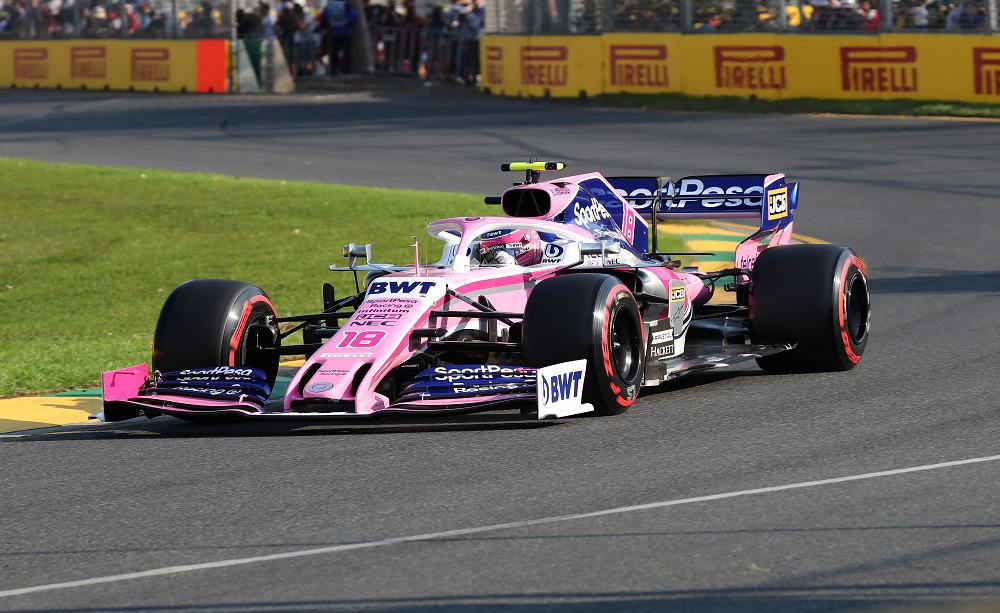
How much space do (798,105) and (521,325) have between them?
1950 centimetres

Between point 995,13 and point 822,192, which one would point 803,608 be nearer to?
point 822,192

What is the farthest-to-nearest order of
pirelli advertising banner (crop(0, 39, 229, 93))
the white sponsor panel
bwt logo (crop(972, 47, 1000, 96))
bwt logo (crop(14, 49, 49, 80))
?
bwt logo (crop(14, 49, 49, 80)), pirelli advertising banner (crop(0, 39, 229, 93)), bwt logo (crop(972, 47, 1000, 96)), the white sponsor panel

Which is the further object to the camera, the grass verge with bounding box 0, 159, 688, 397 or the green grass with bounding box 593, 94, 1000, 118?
the green grass with bounding box 593, 94, 1000, 118

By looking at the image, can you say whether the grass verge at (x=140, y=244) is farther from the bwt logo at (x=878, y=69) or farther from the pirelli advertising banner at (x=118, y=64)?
the pirelli advertising banner at (x=118, y=64)

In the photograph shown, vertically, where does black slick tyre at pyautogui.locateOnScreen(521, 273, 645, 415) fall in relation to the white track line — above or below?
above

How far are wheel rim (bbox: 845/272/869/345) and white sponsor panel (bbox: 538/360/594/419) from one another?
8.44 feet

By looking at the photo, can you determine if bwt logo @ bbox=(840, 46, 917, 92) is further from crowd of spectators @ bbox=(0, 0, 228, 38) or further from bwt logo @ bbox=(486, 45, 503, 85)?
crowd of spectators @ bbox=(0, 0, 228, 38)

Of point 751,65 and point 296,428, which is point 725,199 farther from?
point 751,65

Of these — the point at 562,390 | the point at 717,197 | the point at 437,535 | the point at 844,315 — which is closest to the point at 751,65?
the point at 717,197

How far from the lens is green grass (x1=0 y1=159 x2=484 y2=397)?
12.9m

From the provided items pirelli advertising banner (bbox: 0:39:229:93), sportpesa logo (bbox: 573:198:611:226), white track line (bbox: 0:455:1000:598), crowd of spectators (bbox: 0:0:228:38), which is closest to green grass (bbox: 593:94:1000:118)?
pirelli advertising banner (bbox: 0:39:229:93)

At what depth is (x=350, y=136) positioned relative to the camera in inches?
1123

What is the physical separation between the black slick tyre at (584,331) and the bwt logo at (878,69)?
19.2m

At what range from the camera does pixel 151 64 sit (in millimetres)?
40438
